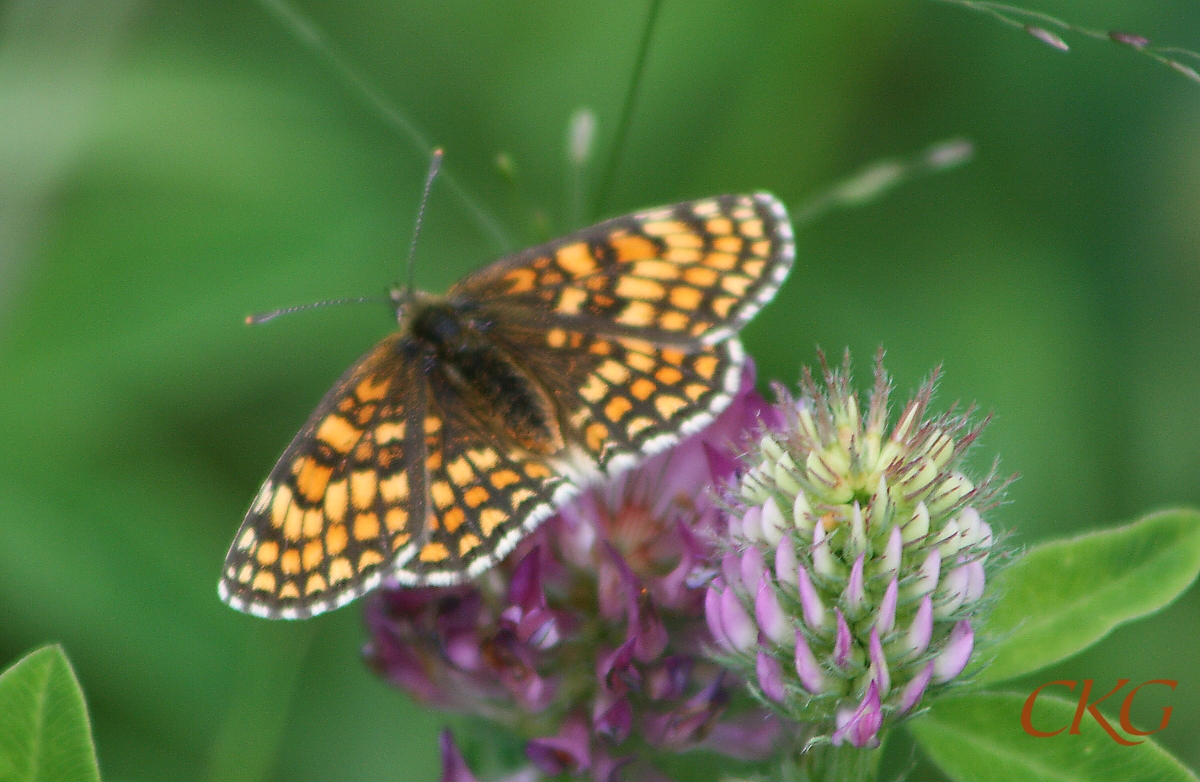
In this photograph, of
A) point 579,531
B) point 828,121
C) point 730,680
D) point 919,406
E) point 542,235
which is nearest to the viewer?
point 919,406

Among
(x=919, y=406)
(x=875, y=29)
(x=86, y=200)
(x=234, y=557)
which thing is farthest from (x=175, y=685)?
(x=875, y=29)

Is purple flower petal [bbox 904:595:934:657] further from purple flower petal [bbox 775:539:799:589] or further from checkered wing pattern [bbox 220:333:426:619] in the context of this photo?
checkered wing pattern [bbox 220:333:426:619]

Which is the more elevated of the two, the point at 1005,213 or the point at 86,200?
the point at 86,200

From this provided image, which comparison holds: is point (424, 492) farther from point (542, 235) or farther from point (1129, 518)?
point (1129, 518)

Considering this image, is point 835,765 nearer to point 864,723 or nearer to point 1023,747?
point 864,723

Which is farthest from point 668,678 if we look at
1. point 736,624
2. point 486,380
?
point 486,380

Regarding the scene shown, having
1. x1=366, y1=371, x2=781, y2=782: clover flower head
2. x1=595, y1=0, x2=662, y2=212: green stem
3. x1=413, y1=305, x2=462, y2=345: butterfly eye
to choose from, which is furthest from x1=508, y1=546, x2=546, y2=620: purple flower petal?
x1=595, y1=0, x2=662, y2=212: green stem
